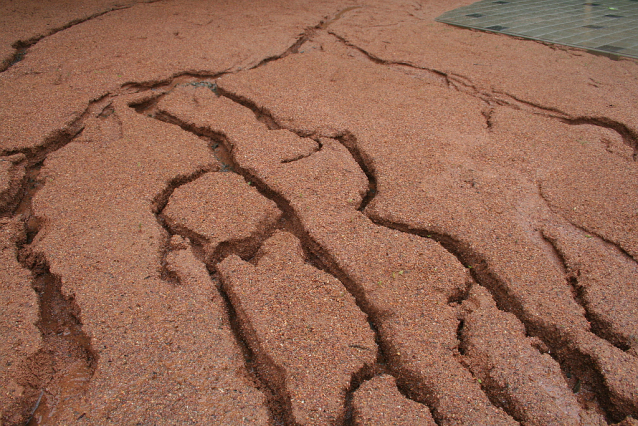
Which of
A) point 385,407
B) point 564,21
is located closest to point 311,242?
point 385,407

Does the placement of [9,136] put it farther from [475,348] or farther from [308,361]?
[475,348]

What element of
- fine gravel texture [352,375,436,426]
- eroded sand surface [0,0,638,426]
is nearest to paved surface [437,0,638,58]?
eroded sand surface [0,0,638,426]

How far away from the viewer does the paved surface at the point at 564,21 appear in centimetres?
427

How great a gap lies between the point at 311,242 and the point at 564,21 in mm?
4792

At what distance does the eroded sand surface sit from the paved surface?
35.9 inches

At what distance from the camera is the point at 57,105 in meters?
2.82

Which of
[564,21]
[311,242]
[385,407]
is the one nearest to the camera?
[385,407]

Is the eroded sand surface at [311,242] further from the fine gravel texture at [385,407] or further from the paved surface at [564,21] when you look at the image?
the paved surface at [564,21]

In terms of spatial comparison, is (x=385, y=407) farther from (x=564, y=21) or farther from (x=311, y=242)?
(x=564, y=21)

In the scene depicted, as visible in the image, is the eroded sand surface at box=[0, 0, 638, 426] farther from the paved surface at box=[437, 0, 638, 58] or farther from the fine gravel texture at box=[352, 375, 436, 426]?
the paved surface at box=[437, 0, 638, 58]

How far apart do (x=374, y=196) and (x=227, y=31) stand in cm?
287

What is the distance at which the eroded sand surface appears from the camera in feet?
4.82

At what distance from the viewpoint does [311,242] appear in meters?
1.99

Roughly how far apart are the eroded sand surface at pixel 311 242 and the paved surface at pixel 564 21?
0.91 m
